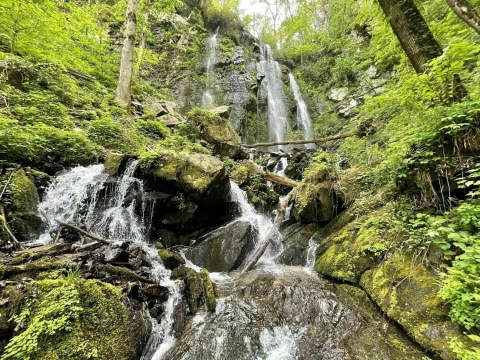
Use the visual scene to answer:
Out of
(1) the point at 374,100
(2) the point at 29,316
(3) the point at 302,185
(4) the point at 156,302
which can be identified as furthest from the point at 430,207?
(2) the point at 29,316

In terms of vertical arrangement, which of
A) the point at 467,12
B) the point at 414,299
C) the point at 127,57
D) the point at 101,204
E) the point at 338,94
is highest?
the point at 338,94

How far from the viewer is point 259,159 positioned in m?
13.1

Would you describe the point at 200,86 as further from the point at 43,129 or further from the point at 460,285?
the point at 460,285

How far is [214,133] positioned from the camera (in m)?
11.8

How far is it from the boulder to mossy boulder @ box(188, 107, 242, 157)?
5.00 m

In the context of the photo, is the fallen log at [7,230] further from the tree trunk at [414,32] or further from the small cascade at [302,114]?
the small cascade at [302,114]

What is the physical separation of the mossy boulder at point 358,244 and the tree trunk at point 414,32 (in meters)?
2.61

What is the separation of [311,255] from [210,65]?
19634 millimetres

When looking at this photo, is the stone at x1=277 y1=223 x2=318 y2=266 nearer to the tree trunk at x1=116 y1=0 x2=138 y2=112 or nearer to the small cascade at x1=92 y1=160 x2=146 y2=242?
the small cascade at x1=92 y1=160 x2=146 y2=242

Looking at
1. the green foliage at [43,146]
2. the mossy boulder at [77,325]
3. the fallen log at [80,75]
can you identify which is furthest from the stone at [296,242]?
the fallen log at [80,75]

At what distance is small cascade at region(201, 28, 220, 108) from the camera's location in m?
19.1

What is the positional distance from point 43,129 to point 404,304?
848 centimetres

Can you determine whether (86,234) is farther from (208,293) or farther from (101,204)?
(208,293)

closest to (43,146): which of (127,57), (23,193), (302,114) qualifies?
(23,193)
